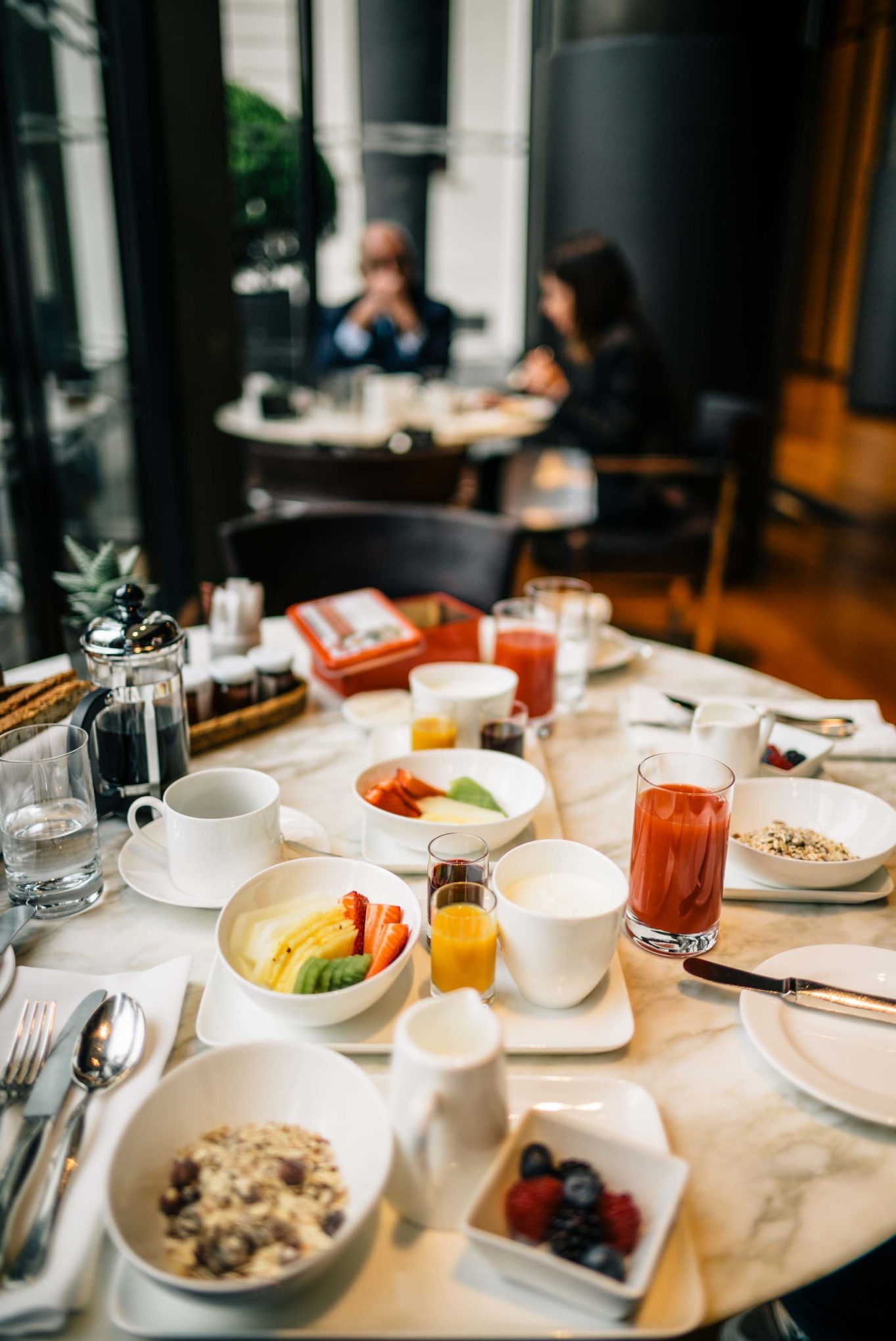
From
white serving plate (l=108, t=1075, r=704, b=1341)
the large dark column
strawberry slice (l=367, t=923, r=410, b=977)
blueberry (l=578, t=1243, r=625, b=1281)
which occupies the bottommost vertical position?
white serving plate (l=108, t=1075, r=704, b=1341)

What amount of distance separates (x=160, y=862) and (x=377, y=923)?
1.00 ft

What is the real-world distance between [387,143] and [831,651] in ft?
12.5

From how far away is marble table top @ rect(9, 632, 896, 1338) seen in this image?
0.67m

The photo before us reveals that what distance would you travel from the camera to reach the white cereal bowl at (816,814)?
3.46 feet

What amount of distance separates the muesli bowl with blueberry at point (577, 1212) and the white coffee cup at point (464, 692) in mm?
642

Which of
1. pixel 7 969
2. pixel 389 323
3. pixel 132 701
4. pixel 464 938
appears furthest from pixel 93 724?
pixel 389 323

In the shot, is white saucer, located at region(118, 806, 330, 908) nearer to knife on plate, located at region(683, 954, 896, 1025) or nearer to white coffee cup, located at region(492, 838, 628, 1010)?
white coffee cup, located at region(492, 838, 628, 1010)

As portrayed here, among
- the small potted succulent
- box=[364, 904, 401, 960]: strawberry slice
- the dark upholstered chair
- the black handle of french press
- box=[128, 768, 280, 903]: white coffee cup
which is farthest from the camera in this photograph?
the dark upholstered chair

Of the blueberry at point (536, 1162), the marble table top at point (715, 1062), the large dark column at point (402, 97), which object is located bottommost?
the marble table top at point (715, 1062)

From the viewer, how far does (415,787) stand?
3.73ft

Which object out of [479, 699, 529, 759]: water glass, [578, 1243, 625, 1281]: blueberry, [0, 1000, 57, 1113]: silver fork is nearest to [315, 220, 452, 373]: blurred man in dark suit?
[479, 699, 529, 759]: water glass

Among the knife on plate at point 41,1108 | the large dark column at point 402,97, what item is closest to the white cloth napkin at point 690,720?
the knife on plate at point 41,1108

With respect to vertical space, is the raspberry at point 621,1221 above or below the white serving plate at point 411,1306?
above

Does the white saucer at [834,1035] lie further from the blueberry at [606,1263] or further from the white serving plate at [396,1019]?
the blueberry at [606,1263]
